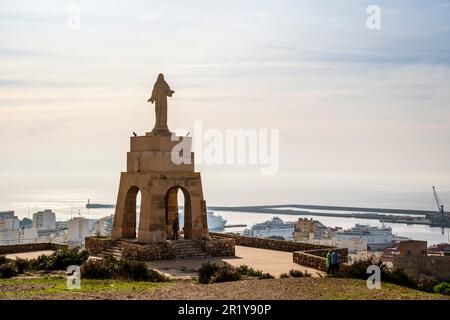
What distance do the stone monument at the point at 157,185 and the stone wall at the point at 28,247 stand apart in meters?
3.39

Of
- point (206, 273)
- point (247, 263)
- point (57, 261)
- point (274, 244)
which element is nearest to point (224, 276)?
point (206, 273)

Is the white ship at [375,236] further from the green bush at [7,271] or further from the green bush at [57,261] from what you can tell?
the green bush at [7,271]

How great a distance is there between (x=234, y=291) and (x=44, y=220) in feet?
256

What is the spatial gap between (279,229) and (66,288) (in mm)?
109569

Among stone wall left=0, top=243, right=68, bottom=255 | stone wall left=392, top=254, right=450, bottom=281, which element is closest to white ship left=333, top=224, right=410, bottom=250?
stone wall left=392, top=254, right=450, bottom=281

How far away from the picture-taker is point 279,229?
121 metres

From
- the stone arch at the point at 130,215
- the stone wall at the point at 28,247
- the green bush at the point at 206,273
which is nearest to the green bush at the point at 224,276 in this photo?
the green bush at the point at 206,273

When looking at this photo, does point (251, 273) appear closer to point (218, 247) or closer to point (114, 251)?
point (218, 247)

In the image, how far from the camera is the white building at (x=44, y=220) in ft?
272

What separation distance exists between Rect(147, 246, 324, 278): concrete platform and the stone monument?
176 cm
